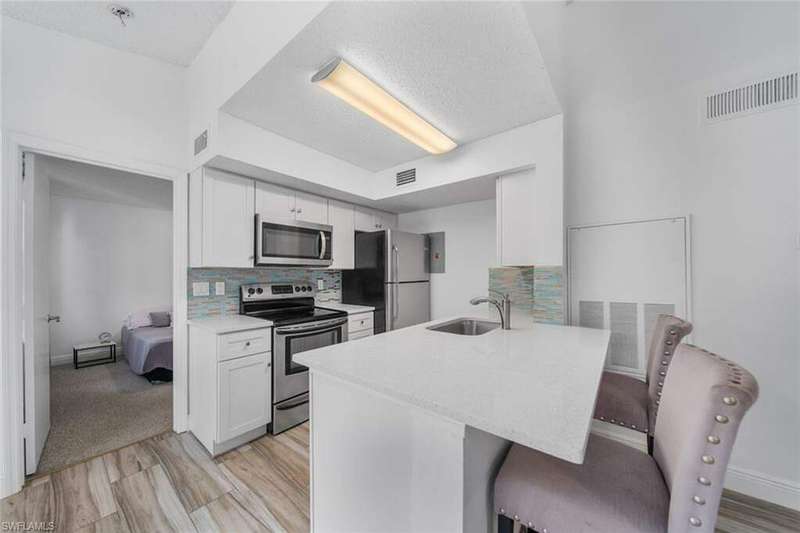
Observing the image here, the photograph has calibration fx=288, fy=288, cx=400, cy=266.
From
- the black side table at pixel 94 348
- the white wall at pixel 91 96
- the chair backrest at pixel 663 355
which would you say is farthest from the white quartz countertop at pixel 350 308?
the black side table at pixel 94 348

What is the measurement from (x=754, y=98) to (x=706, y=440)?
2229mm

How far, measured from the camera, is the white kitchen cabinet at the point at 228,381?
2037 millimetres

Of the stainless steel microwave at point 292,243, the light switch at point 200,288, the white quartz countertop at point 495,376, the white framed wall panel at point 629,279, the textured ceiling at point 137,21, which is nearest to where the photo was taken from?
the white quartz countertop at point 495,376

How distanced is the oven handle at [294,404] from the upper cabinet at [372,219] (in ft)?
6.12

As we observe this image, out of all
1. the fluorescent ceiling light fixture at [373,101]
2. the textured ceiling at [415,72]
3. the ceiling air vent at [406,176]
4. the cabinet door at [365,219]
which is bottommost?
the cabinet door at [365,219]

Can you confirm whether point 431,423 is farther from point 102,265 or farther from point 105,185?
point 102,265

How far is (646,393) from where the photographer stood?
4.77ft

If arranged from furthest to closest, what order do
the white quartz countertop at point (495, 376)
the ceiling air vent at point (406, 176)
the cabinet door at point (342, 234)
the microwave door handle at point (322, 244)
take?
1. the cabinet door at point (342, 234)
2. the microwave door handle at point (322, 244)
3. the ceiling air vent at point (406, 176)
4. the white quartz countertop at point (495, 376)

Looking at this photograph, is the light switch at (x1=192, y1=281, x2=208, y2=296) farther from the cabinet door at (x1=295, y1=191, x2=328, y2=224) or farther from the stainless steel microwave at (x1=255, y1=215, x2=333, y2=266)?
the cabinet door at (x1=295, y1=191, x2=328, y2=224)

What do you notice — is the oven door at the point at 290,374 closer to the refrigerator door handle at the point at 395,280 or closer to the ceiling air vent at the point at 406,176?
the refrigerator door handle at the point at 395,280

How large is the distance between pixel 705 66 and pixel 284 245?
3.25m

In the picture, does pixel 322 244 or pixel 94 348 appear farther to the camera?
pixel 94 348

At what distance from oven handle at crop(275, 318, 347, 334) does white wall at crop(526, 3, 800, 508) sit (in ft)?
8.07

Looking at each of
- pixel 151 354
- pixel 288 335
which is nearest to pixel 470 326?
pixel 288 335
